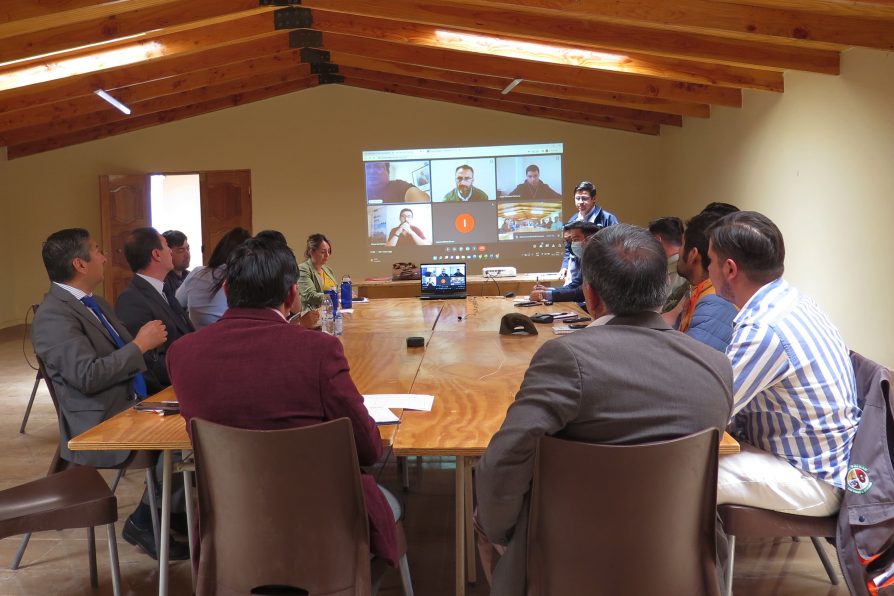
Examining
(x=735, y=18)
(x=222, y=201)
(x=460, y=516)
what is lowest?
(x=460, y=516)

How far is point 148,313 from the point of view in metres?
3.25

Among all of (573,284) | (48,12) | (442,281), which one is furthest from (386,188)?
(48,12)

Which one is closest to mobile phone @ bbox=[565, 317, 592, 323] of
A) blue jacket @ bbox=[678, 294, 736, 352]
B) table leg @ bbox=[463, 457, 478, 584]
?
blue jacket @ bbox=[678, 294, 736, 352]

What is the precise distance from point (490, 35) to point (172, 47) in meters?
2.72

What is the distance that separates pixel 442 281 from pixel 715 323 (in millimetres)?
3673

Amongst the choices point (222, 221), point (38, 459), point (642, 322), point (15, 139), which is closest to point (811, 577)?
point (642, 322)

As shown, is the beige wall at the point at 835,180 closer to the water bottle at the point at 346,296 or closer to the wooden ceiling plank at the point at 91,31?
the water bottle at the point at 346,296

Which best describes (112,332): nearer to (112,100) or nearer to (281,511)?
(281,511)

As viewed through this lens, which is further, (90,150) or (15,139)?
(90,150)

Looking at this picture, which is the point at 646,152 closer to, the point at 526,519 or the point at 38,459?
the point at 38,459

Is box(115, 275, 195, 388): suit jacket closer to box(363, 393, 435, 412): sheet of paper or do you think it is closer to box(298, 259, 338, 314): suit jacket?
box(363, 393, 435, 412): sheet of paper

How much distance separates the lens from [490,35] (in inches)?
247

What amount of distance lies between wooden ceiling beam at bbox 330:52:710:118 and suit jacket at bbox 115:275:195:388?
16.8 feet

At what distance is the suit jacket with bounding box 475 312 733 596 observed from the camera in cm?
143
